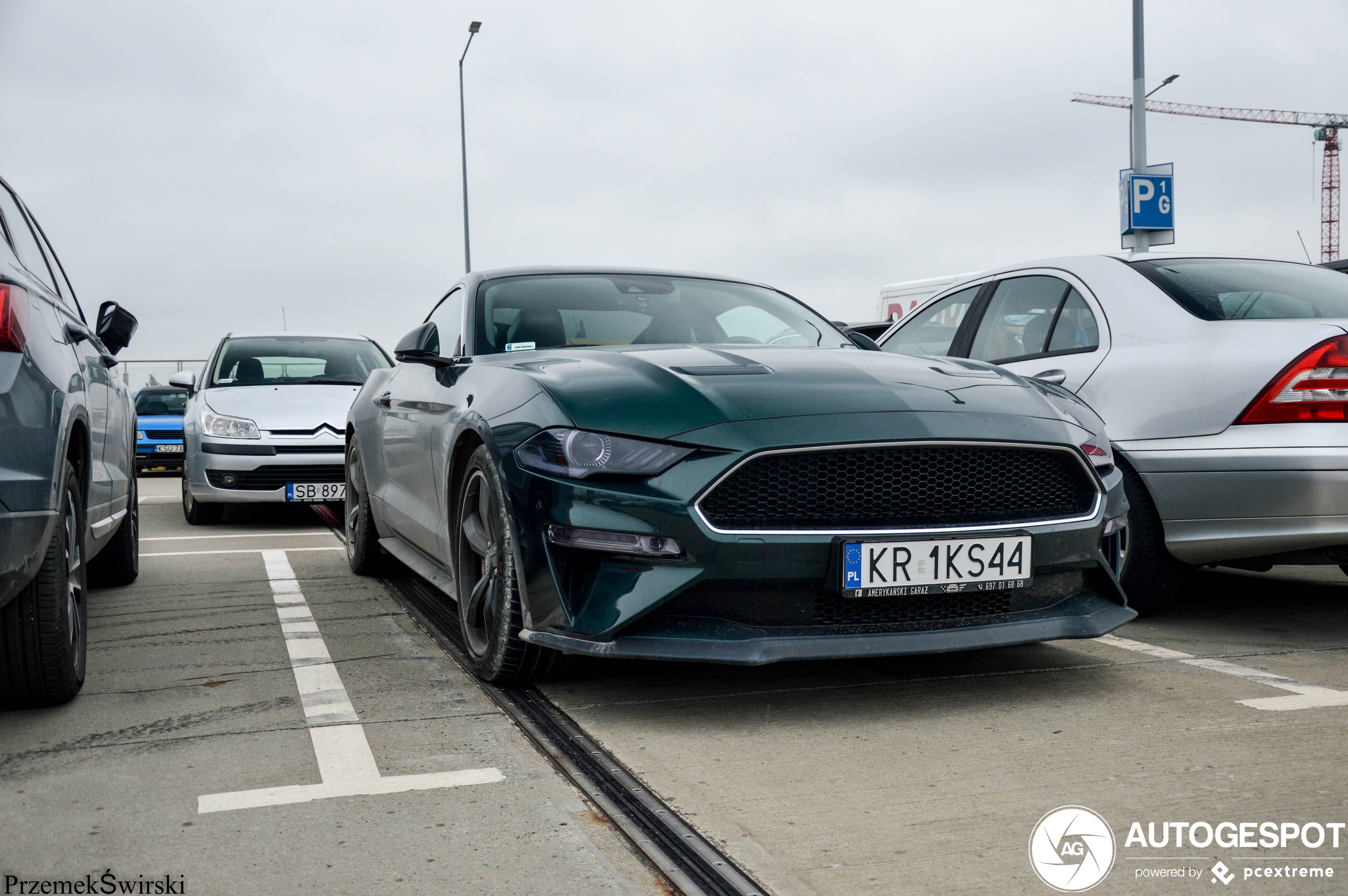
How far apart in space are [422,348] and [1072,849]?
9.93 feet

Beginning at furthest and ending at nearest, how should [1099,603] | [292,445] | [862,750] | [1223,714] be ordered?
[292,445] < [1099,603] < [1223,714] < [862,750]

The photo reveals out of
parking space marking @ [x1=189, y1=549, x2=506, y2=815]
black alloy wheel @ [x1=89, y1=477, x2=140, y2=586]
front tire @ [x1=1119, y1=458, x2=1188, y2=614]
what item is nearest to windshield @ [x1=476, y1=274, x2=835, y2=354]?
front tire @ [x1=1119, y1=458, x2=1188, y2=614]

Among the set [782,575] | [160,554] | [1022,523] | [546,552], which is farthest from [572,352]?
[160,554]

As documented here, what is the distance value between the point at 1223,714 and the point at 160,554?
627 centimetres

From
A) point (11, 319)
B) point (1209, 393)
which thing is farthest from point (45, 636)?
point (1209, 393)

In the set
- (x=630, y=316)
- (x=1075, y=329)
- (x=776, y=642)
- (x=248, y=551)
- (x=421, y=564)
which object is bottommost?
(x=248, y=551)

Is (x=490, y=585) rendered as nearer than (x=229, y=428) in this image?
Yes

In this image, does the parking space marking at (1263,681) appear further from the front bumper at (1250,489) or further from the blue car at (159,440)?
the blue car at (159,440)

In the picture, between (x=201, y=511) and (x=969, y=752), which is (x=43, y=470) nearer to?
(x=969, y=752)

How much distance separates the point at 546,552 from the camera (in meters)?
3.23

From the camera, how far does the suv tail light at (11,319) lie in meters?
2.93

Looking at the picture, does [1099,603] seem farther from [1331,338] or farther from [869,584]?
[1331,338]

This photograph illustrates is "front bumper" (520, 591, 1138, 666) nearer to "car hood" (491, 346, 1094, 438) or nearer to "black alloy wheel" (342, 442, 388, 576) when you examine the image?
"car hood" (491, 346, 1094, 438)

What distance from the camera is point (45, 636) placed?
3.33m
